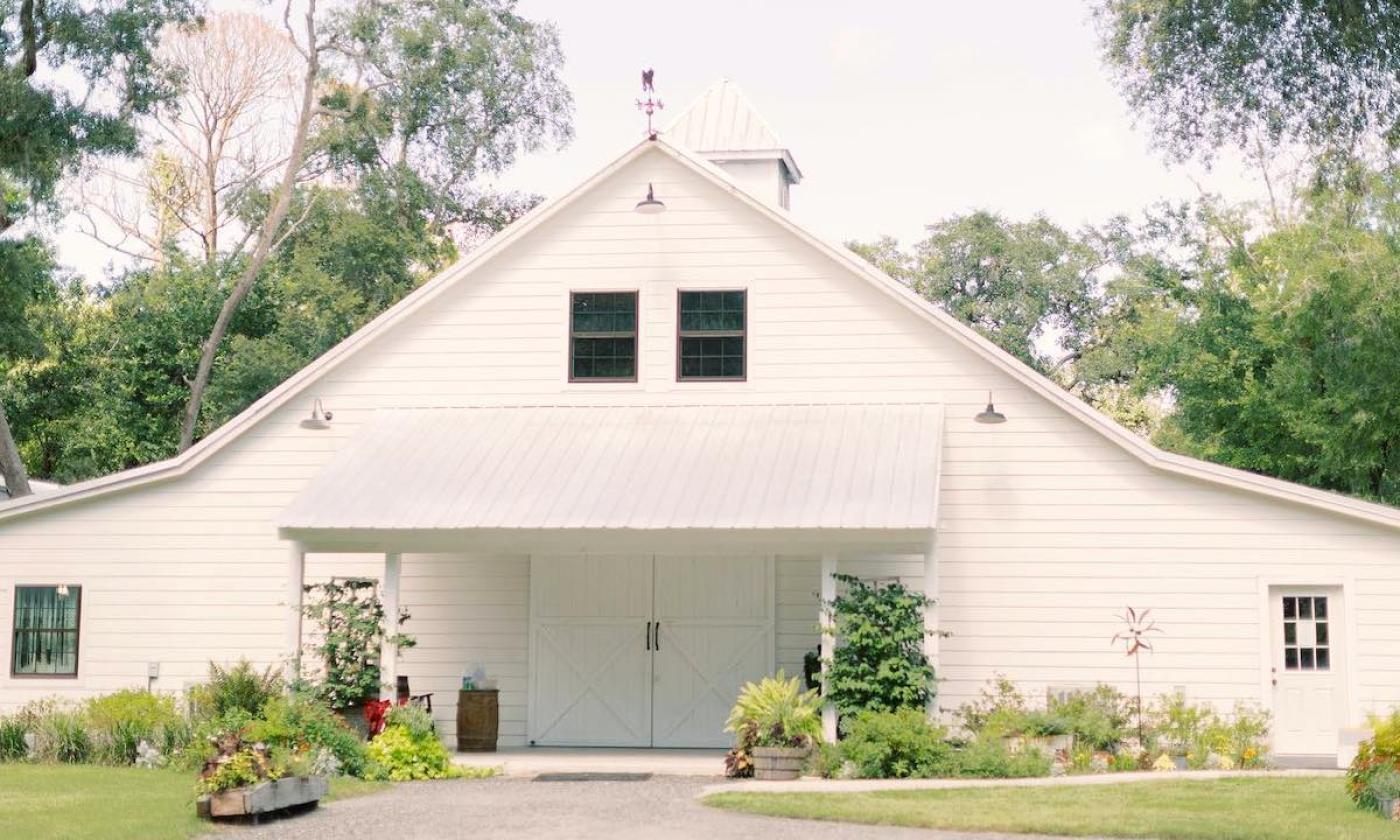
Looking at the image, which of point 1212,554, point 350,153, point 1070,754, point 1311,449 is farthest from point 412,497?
point 350,153

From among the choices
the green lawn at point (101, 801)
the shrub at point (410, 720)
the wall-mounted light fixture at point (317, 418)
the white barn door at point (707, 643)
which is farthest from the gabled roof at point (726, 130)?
the green lawn at point (101, 801)

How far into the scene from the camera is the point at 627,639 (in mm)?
19750

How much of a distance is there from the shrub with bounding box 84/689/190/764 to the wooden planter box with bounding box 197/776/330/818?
14.8 feet

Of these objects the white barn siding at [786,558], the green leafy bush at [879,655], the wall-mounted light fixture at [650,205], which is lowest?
the green leafy bush at [879,655]

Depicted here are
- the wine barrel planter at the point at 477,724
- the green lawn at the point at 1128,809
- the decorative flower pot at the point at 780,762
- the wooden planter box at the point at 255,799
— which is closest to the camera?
the green lawn at the point at 1128,809

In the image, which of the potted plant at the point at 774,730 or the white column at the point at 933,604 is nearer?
the potted plant at the point at 774,730

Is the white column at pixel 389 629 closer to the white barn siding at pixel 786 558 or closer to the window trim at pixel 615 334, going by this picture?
the white barn siding at pixel 786 558

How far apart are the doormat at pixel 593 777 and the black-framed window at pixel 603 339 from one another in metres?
5.06

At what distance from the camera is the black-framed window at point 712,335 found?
779 inches

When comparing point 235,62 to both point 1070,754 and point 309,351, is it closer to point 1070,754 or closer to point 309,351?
point 309,351

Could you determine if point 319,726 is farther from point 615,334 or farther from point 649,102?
point 649,102

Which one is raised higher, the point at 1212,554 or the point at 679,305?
the point at 679,305

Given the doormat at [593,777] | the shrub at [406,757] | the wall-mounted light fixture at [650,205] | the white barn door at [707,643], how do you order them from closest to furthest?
the doormat at [593,777]
the shrub at [406,757]
the white barn door at [707,643]
the wall-mounted light fixture at [650,205]

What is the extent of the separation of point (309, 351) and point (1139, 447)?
72.7 ft
